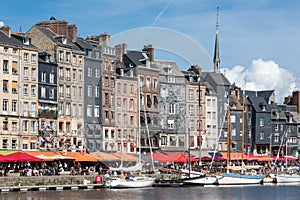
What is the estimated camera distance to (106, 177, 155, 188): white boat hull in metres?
71.3

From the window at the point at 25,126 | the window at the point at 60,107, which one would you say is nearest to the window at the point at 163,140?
the window at the point at 60,107

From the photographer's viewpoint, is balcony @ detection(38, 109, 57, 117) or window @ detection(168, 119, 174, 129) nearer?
balcony @ detection(38, 109, 57, 117)

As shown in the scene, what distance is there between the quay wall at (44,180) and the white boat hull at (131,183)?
273cm

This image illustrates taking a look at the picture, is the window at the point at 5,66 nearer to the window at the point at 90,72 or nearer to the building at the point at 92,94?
the building at the point at 92,94

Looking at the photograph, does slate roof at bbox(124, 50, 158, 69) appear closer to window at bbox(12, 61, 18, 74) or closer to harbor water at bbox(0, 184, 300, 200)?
window at bbox(12, 61, 18, 74)

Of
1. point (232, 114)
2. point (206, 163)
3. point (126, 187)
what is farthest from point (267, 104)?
point (126, 187)

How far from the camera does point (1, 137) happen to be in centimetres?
7669

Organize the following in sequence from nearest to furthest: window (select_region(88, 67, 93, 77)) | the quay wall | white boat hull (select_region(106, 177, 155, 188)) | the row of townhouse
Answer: the quay wall → white boat hull (select_region(106, 177, 155, 188)) → the row of townhouse → window (select_region(88, 67, 93, 77))

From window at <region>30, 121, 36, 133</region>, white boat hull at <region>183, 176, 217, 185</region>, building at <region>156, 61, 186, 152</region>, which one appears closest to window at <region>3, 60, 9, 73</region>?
window at <region>30, 121, 36, 133</region>

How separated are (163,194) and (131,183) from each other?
26.2ft

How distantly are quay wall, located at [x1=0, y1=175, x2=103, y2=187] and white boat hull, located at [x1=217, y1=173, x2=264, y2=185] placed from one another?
50.2ft

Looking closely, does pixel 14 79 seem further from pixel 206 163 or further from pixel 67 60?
pixel 206 163

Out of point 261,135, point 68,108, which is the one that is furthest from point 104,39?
point 261,135

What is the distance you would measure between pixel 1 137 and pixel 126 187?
14704 mm
